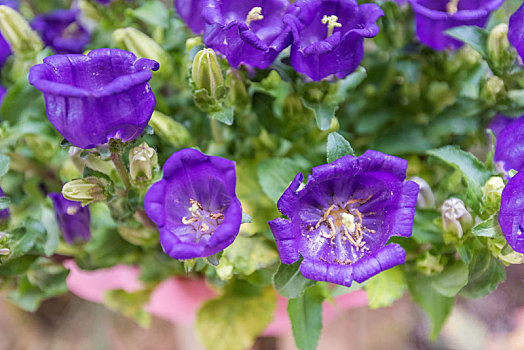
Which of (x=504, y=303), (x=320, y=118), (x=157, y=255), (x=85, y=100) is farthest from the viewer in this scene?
(x=504, y=303)

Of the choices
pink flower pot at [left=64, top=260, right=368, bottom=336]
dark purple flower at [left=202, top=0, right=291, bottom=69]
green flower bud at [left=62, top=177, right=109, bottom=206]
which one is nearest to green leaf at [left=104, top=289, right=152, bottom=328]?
pink flower pot at [left=64, top=260, right=368, bottom=336]

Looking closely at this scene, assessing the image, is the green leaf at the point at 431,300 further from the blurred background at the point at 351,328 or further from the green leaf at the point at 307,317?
the blurred background at the point at 351,328

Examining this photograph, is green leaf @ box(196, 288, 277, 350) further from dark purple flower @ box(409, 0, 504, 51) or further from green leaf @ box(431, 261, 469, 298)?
dark purple flower @ box(409, 0, 504, 51)

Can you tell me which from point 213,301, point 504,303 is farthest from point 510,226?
point 504,303

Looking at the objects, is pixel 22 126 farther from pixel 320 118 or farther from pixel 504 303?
pixel 504 303

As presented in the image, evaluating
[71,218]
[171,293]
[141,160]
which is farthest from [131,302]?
[141,160]
